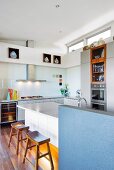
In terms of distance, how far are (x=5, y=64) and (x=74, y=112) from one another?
15.0 feet

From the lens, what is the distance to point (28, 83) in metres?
5.73

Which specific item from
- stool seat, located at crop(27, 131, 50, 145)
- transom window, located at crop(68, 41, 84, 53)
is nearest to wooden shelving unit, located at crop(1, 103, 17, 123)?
stool seat, located at crop(27, 131, 50, 145)

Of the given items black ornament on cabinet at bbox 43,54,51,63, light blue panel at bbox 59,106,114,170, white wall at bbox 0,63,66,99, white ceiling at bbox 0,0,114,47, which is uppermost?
white ceiling at bbox 0,0,114,47

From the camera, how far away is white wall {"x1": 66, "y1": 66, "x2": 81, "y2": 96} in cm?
605

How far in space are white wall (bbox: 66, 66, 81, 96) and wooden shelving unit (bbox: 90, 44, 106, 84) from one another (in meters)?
1.54

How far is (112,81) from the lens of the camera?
12.5 feet

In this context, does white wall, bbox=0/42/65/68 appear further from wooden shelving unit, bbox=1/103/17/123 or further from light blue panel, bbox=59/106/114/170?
light blue panel, bbox=59/106/114/170

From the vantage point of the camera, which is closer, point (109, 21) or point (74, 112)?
point (74, 112)

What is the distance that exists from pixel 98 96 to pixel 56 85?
252 cm

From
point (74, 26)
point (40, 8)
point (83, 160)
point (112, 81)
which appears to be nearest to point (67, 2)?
point (40, 8)

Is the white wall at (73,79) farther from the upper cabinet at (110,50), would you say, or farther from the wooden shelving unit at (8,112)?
the wooden shelving unit at (8,112)

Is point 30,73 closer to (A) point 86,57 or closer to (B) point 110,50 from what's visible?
(A) point 86,57

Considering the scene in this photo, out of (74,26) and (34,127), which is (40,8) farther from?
(34,127)

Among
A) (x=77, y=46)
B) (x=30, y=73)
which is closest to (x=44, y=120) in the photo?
(x=30, y=73)
